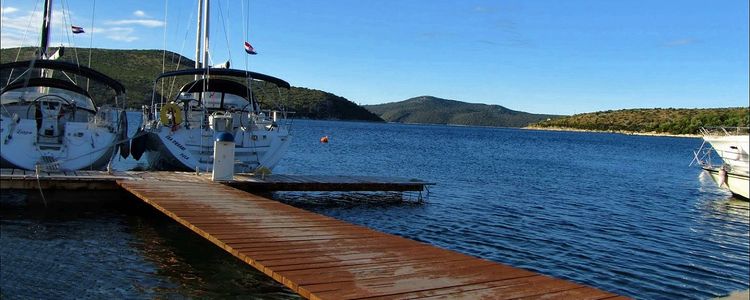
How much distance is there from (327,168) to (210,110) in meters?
9.97

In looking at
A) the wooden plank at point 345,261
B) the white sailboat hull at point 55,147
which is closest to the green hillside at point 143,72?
the white sailboat hull at point 55,147

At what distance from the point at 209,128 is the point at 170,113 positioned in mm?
1181

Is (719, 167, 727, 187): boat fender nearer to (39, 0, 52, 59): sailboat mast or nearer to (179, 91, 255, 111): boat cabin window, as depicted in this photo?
(179, 91, 255, 111): boat cabin window

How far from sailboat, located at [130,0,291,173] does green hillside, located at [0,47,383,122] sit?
90.5ft

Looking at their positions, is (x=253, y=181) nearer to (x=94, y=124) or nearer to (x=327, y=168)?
(x=94, y=124)

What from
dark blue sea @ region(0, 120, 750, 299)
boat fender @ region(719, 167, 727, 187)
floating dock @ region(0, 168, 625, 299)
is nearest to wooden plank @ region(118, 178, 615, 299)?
floating dock @ region(0, 168, 625, 299)

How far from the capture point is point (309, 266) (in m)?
6.18

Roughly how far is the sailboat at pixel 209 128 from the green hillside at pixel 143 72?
27597 mm

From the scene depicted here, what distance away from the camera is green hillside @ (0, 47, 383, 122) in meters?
78.8

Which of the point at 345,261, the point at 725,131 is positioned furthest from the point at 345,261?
→ the point at 725,131

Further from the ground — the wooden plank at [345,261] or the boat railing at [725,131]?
the boat railing at [725,131]

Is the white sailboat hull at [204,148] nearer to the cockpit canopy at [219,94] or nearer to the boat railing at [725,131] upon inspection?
the cockpit canopy at [219,94]

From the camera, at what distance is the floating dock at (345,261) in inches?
216

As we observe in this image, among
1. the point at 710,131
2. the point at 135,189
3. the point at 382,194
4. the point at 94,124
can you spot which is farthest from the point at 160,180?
the point at 710,131
